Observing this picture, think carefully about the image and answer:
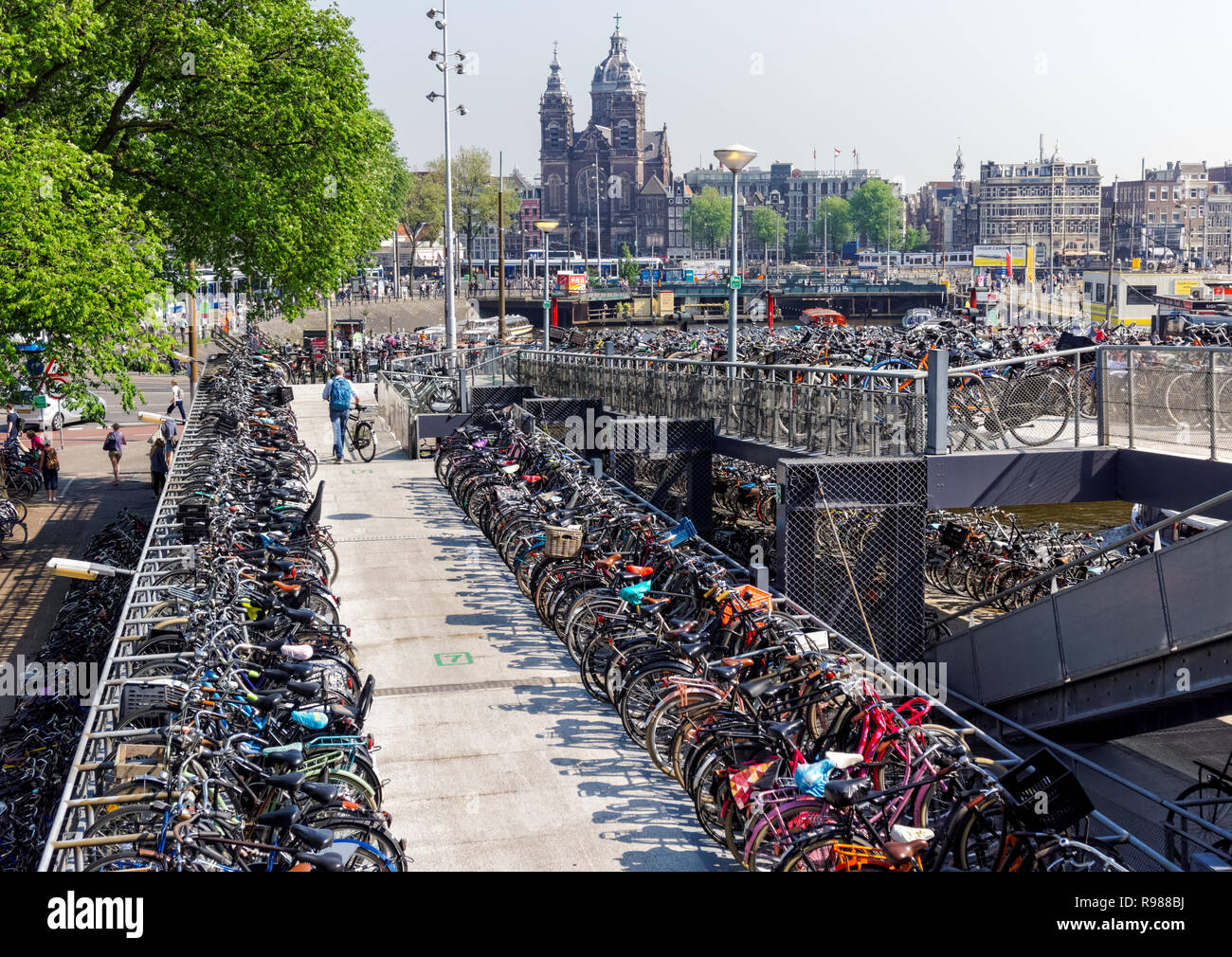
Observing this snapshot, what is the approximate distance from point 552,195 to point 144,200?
15818 centimetres

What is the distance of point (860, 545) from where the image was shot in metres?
12.1

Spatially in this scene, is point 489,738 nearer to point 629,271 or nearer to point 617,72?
point 629,271

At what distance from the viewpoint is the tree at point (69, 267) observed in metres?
15.1

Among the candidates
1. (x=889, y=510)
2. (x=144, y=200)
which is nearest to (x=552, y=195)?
Answer: (x=144, y=200)

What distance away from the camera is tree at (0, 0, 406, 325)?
753 inches

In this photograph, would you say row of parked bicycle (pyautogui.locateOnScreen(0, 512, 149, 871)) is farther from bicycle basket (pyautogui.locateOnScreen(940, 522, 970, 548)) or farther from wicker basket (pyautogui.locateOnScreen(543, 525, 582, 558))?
bicycle basket (pyautogui.locateOnScreen(940, 522, 970, 548))

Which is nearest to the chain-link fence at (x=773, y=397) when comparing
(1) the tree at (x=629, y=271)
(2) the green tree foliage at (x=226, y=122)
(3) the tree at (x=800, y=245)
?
(2) the green tree foliage at (x=226, y=122)

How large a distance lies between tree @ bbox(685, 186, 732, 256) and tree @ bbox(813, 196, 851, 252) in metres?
13.6

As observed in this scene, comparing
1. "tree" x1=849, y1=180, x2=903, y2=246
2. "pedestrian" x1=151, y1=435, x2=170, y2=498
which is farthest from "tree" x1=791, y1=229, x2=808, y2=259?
"pedestrian" x1=151, y1=435, x2=170, y2=498

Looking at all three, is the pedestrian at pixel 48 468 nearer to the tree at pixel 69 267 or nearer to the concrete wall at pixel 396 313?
the tree at pixel 69 267

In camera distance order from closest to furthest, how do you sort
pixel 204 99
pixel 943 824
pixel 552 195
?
pixel 943 824 < pixel 204 99 < pixel 552 195

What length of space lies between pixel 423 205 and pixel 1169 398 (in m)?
110

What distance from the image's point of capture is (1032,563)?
55.0 feet
